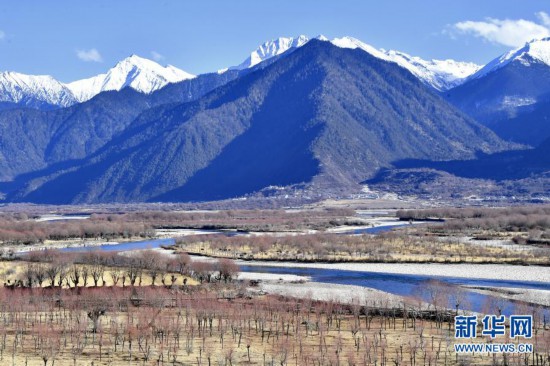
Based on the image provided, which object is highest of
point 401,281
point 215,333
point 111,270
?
point 111,270

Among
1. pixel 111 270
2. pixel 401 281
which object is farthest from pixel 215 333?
pixel 111 270

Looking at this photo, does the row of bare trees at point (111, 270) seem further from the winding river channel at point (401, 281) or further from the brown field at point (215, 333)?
the brown field at point (215, 333)

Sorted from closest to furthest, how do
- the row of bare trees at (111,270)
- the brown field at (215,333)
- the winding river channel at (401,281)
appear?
the brown field at (215,333), the winding river channel at (401,281), the row of bare trees at (111,270)

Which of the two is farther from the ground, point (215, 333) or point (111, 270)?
point (111, 270)

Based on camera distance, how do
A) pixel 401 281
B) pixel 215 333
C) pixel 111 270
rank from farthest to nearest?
pixel 111 270 → pixel 401 281 → pixel 215 333

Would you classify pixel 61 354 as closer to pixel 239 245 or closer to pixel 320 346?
pixel 320 346

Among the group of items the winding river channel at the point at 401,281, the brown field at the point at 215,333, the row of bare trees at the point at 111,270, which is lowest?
the brown field at the point at 215,333

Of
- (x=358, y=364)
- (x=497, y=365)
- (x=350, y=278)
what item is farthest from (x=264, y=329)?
(x=350, y=278)

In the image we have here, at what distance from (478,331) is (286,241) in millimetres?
88798

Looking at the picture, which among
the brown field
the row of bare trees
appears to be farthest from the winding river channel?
the row of bare trees

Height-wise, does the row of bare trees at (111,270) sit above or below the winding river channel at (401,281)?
above

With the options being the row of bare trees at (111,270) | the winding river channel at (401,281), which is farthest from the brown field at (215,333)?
the row of bare trees at (111,270)

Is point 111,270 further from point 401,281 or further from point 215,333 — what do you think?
point 215,333

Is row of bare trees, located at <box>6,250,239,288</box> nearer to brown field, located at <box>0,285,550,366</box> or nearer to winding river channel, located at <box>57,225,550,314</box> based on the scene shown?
winding river channel, located at <box>57,225,550,314</box>
